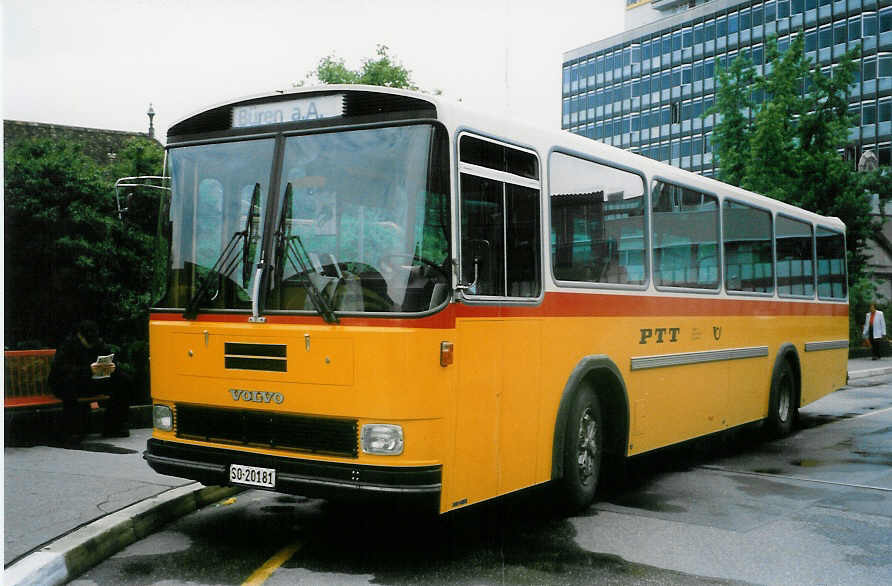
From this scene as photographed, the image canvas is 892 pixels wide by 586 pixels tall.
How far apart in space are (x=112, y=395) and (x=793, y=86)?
27.0m

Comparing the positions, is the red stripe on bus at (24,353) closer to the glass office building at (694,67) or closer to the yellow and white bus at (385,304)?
the yellow and white bus at (385,304)

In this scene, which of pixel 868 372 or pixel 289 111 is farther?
pixel 868 372

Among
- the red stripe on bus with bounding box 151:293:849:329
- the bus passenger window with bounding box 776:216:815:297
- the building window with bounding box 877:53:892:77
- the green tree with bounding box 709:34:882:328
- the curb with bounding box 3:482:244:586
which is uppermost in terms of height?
Result: the building window with bounding box 877:53:892:77

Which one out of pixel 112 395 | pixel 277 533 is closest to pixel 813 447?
pixel 277 533

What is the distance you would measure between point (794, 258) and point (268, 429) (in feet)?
29.7

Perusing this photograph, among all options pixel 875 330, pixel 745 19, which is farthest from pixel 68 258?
pixel 745 19

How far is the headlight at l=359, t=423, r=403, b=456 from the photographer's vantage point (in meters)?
5.92

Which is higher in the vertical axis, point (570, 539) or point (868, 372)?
point (570, 539)

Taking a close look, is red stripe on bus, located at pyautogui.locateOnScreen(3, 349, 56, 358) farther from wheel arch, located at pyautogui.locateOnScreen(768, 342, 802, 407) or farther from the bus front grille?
wheel arch, located at pyautogui.locateOnScreen(768, 342, 802, 407)

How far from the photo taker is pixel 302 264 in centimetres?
627

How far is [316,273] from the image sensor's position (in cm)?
623

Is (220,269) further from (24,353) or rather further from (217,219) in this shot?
(24,353)

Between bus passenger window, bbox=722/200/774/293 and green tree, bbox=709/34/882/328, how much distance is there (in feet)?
61.9

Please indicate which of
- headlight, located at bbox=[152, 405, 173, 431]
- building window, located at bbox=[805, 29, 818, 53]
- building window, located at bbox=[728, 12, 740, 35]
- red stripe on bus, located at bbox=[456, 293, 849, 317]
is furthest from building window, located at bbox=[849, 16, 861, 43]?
headlight, located at bbox=[152, 405, 173, 431]
